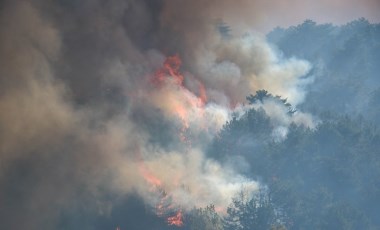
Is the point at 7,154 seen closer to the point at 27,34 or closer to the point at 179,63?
the point at 27,34

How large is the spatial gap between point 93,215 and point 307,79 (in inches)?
2314

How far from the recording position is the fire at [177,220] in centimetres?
4325

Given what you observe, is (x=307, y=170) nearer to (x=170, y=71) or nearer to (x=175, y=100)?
(x=175, y=100)

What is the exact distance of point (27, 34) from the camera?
47.0 m

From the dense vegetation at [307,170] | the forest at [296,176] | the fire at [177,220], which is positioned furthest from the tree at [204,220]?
the fire at [177,220]

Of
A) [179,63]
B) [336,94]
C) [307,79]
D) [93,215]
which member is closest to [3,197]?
[93,215]

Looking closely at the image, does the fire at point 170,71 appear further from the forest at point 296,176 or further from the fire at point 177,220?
the fire at point 177,220

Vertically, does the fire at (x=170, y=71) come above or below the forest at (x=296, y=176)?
above

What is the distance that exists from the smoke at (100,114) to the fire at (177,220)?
0.77 meters

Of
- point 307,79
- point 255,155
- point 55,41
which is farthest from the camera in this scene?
point 307,79

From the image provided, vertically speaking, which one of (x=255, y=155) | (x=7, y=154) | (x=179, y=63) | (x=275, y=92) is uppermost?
(x=275, y=92)

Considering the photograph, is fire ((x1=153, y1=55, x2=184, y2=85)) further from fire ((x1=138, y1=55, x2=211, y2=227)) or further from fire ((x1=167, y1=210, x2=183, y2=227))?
fire ((x1=167, y1=210, x2=183, y2=227))

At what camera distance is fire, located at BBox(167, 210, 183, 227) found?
43.2m

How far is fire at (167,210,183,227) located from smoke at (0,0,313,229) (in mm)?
771
